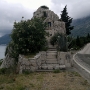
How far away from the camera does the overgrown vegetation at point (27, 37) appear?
68.8ft

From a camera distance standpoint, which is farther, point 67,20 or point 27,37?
point 67,20

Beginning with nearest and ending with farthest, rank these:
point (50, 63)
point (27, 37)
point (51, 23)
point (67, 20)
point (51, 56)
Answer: point (50, 63)
point (27, 37)
point (51, 56)
point (51, 23)
point (67, 20)

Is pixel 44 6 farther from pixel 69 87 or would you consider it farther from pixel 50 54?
pixel 69 87

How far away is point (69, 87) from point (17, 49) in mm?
10878

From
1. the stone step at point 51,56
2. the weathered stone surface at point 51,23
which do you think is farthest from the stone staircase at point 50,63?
the weathered stone surface at point 51,23

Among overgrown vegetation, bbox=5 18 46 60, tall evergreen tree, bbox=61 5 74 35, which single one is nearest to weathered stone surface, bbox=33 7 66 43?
tall evergreen tree, bbox=61 5 74 35

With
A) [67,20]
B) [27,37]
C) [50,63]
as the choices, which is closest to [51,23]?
[67,20]

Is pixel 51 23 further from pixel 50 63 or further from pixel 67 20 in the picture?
pixel 50 63

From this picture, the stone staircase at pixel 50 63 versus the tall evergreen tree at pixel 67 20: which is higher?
the tall evergreen tree at pixel 67 20

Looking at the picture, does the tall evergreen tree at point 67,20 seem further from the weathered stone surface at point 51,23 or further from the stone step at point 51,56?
the stone step at point 51,56

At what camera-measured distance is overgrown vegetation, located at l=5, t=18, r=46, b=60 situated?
20969 mm

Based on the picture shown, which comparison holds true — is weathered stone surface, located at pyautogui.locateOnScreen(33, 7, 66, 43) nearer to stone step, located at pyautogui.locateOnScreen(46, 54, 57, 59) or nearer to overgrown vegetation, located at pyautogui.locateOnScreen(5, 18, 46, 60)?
overgrown vegetation, located at pyautogui.locateOnScreen(5, 18, 46, 60)

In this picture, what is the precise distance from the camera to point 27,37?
2128 centimetres

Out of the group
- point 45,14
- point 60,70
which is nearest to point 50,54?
point 60,70
